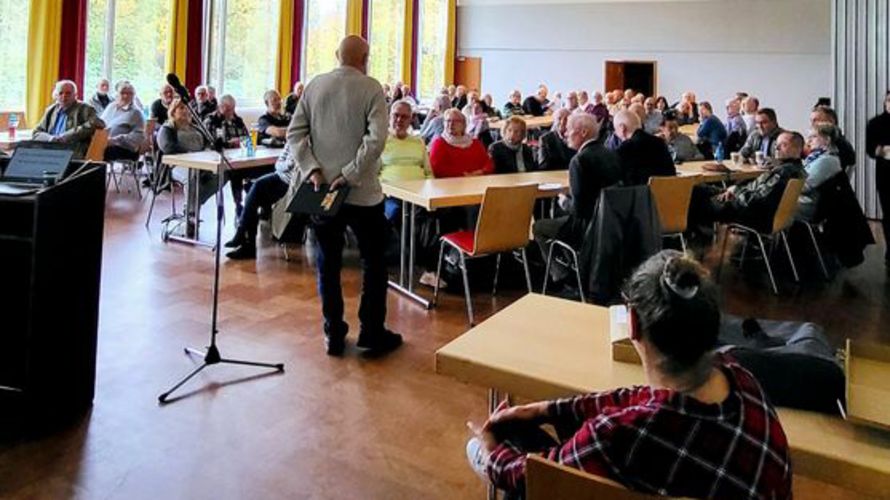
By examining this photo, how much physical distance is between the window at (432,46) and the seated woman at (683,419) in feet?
52.0

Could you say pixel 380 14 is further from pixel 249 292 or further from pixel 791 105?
pixel 249 292

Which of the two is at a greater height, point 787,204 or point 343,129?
point 343,129

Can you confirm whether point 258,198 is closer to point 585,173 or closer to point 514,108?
point 585,173

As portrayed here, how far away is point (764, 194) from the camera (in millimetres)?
4875

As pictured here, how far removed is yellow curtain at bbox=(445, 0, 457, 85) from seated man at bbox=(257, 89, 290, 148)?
9.81m

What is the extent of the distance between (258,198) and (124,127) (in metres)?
3.11

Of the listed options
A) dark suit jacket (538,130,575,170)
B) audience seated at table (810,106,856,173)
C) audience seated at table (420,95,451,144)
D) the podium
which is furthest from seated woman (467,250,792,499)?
audience seated at table (420,95,451,144)

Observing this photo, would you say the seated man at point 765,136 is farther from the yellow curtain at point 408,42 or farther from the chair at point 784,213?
the yellow curtain at point 408,42

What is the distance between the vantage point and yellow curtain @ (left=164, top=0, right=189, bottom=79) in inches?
392

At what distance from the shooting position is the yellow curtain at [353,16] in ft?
44.5

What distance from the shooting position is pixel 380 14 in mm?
14922

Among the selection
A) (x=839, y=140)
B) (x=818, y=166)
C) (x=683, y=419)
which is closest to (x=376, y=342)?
(x=683, y=419)

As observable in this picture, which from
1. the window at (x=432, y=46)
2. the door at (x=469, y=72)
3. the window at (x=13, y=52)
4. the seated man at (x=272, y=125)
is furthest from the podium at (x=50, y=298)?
the door at (x=469, y=72)

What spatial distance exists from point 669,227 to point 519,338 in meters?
3.05
